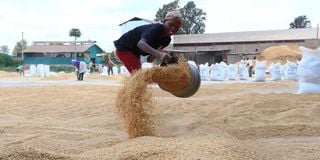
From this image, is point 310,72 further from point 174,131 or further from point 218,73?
point 218,73

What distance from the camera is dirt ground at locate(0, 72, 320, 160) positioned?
10.3 ft

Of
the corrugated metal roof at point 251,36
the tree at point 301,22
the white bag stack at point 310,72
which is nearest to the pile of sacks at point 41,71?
the white bag stack at point 310,72

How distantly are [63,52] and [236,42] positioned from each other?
2322cm

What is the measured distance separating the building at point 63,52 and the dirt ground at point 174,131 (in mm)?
49796

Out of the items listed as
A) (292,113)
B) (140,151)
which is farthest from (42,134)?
(292,113)

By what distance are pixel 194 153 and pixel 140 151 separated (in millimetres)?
366

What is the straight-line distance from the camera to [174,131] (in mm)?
4773

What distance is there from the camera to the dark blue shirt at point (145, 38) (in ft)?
14.7

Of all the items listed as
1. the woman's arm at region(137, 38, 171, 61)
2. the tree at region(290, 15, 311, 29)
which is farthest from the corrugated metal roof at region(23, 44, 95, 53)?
the woman's arm at region(137, 38, 171, 61)

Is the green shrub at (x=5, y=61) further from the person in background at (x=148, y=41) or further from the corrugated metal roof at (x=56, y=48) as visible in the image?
the person in background at (x=148, y=41)

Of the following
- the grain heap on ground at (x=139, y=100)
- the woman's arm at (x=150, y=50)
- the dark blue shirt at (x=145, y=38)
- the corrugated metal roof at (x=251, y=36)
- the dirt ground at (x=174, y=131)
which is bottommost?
the dirt ground at (x=174, y=131)

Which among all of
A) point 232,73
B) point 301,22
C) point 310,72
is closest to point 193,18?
point 301,22

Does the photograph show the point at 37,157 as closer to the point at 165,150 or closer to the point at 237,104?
the point at 165,150

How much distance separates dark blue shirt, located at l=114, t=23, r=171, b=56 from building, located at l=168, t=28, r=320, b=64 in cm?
4436
